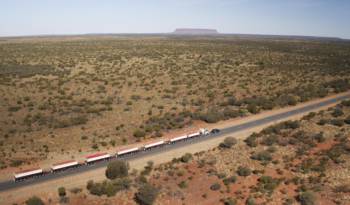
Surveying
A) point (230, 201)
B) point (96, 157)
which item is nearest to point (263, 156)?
point (230, 201)

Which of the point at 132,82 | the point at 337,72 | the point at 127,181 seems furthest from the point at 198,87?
the point at 337,72

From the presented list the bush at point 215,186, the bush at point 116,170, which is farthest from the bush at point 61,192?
the bush at point 215,186

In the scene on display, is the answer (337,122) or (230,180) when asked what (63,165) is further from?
(337,122)

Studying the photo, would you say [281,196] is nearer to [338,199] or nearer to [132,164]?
[338,199]

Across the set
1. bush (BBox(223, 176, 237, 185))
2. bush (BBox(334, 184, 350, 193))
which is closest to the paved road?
bush (BBox(223, 176, 237, 185))

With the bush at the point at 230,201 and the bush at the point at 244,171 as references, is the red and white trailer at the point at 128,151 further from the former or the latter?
the bush at the point at 230,201

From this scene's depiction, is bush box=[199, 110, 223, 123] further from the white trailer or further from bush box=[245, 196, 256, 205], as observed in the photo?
bush box=[245, 196, 256, 205]

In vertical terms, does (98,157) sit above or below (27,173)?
above
